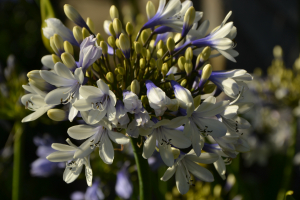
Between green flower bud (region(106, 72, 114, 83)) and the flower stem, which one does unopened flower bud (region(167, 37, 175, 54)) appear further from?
the flower stem

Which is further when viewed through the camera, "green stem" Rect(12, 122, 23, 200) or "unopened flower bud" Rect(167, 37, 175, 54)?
"green stem" Rect(12, 122, 23, 200)

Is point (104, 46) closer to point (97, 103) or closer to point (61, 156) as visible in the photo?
point (97, 103)

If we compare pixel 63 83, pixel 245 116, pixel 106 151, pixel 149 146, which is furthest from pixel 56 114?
pixel 245 116

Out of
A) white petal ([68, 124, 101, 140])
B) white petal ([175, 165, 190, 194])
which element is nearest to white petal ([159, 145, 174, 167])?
white petal ([175, 165, 190, 194])

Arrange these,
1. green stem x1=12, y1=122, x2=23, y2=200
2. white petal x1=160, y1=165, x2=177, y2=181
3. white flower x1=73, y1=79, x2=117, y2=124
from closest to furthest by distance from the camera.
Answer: white flower x1=73, y1=79, x2=117, y2=124, white petal x1=160, y1=165, x2=177, y2=181, green stem x1=12, y1=122, x2=23, y2=200

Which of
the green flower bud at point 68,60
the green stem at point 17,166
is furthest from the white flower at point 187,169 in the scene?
the green stem at point 17,166

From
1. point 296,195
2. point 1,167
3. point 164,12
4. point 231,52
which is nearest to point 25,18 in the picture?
point 1,167

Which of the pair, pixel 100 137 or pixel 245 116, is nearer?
pixel 100 137

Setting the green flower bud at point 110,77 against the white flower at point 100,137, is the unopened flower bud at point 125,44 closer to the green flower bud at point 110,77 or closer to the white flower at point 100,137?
the green flower bud at point 110,77
